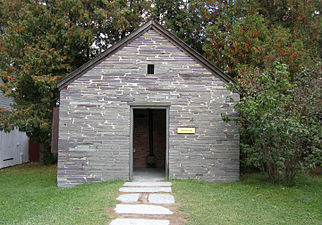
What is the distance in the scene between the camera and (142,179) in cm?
930

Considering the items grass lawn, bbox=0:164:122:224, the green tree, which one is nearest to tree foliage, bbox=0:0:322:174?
the green tree

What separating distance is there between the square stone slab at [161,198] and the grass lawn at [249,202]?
8.1 inches

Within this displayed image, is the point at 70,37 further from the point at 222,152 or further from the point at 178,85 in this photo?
the point at 222,152

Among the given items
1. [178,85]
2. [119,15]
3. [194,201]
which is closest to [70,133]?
[178,85]

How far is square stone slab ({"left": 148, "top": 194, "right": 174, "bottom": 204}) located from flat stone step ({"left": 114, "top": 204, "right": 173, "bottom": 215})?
1.24ft

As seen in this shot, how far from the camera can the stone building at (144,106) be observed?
8977 millimetres

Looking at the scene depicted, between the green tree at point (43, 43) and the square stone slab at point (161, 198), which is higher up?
the green tree at point (43, 43)

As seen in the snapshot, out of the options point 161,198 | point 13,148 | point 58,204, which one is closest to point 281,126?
point 161,198

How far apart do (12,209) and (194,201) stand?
13.1 ft

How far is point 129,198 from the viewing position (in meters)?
6.80

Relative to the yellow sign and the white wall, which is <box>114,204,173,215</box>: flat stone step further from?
the white wall

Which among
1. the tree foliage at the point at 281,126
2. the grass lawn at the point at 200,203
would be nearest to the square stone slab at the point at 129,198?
the grass lawn at the point at 200,203

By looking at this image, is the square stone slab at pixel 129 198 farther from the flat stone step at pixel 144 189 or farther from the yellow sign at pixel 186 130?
the yellow sign at pixel 186 130

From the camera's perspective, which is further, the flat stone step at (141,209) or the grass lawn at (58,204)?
the flat stone step at (141,209)
